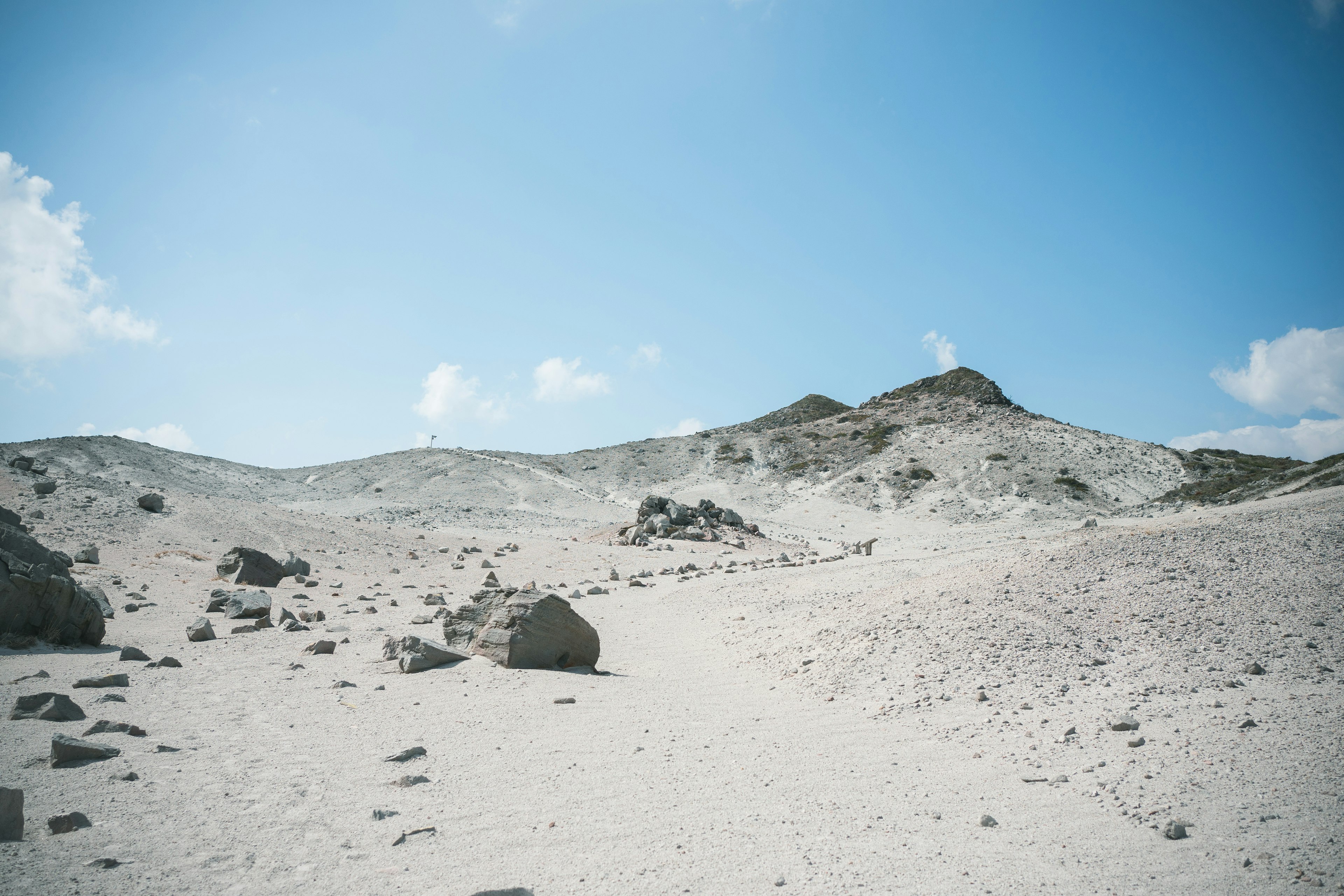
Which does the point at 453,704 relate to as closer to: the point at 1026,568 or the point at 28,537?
the point at 28,537

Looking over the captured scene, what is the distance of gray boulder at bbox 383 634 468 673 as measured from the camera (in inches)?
351

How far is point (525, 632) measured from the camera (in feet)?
30.8

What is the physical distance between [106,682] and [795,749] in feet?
24.8

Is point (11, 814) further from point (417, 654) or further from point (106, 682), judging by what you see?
point (417, 654)

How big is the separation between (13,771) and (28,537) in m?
7.11

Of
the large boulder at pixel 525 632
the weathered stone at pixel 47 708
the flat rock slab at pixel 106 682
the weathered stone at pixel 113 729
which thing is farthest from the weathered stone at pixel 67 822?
the large boulder at pixel 525 632

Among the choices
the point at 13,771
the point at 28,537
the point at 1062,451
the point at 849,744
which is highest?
the point at 1062,451

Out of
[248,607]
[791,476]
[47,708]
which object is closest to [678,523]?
[248,607]

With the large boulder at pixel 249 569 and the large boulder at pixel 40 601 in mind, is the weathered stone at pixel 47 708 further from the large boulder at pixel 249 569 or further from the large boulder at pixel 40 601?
the large boulder at pixel 249 569

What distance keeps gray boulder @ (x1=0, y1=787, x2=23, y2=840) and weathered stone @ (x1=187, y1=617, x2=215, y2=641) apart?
23.2 ft

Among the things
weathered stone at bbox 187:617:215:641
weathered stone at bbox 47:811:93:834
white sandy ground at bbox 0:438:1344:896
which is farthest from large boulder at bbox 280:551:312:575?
weathered stone at bbox 47:811:93:834

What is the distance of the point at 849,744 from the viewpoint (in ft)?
21.7

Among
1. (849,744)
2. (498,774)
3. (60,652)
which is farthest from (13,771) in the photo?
(849,744)

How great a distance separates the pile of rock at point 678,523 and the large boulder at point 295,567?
46.2ft
